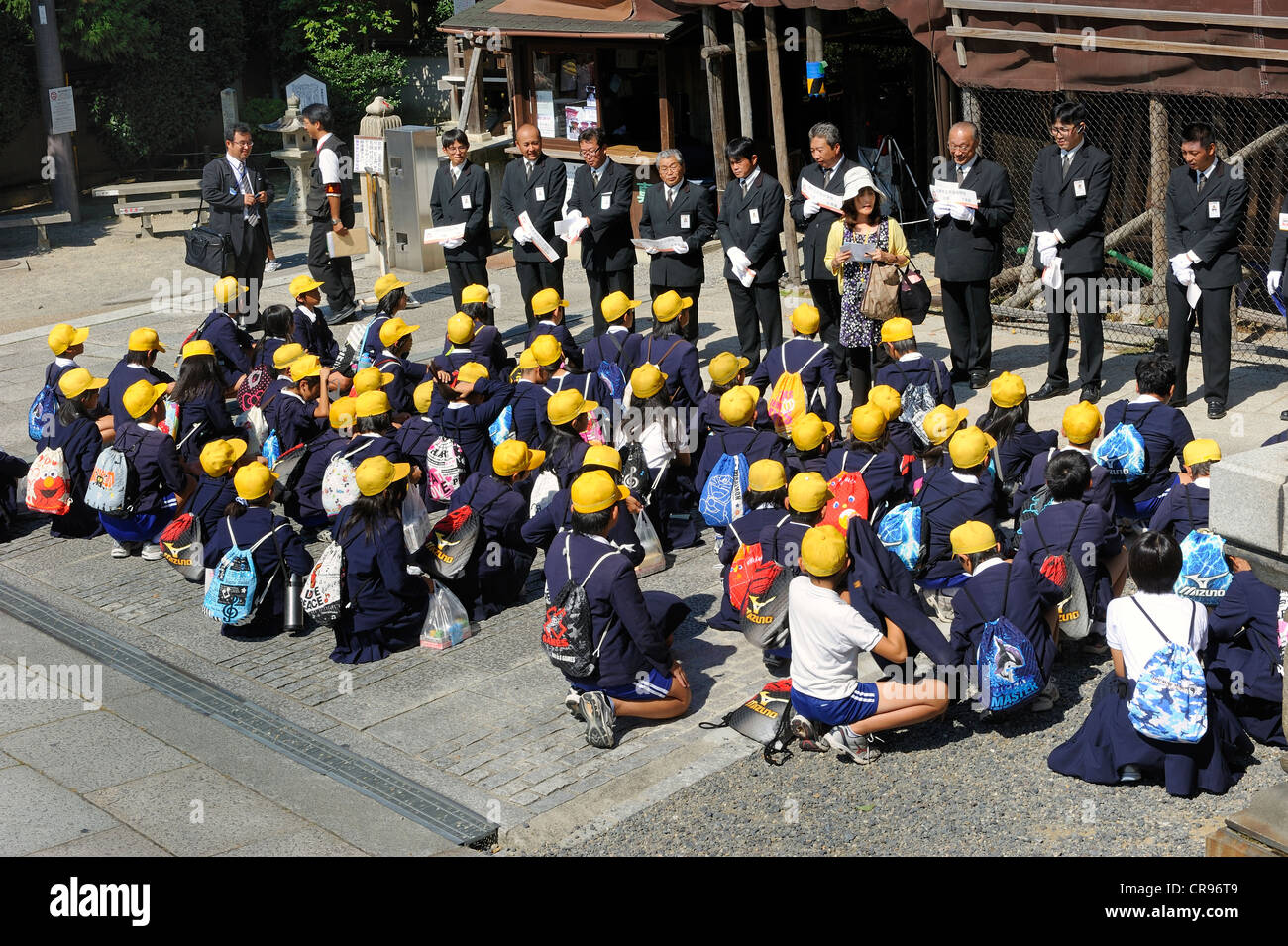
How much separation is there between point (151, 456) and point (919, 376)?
513 cm

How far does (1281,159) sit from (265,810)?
10.0 meters

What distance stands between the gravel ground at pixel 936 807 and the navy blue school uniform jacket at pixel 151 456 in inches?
186

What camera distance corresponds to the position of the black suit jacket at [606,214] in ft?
41.8

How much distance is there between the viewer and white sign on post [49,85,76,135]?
20609mm

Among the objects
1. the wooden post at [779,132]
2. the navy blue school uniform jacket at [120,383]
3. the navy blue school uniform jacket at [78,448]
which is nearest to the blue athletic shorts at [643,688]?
the navy blue school uniform jacket at [78,448]

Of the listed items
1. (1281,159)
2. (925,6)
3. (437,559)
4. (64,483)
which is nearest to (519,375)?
(437,559)

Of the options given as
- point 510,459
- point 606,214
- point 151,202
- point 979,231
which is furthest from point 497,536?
point 151,202

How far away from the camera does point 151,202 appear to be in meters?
21.3

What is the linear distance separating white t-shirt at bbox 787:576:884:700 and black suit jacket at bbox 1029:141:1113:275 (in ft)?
17.2

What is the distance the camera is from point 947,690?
22.7ft

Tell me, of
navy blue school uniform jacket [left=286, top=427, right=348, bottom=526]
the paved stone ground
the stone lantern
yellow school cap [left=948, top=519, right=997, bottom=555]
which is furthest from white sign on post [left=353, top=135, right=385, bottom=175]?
yellow school cap [left=948, top=519, right=997, bottom=555]

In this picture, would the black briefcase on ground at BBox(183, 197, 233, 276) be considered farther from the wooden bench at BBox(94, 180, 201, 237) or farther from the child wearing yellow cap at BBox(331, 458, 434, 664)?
the wooden bench at BBox(94, 180, 201, 237)

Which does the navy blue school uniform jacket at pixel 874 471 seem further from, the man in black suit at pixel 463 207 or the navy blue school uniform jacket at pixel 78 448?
the man in black suit at pixel 463 207

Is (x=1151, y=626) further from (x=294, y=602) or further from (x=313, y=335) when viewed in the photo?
(x=313, y=335)
